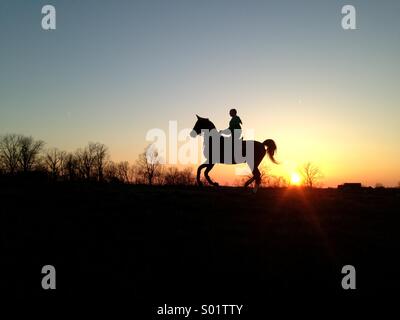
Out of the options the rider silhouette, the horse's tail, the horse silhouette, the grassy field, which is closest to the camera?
the grassy field

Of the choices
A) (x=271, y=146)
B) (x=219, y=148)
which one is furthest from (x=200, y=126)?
(x=271, y=146)

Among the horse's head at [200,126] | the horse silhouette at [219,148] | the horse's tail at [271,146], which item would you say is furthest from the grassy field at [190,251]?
the horse's tail at [271,146]

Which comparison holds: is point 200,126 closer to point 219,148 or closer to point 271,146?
point 219,148

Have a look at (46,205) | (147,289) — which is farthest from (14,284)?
(46,205)

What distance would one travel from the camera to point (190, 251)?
8453 millimetres

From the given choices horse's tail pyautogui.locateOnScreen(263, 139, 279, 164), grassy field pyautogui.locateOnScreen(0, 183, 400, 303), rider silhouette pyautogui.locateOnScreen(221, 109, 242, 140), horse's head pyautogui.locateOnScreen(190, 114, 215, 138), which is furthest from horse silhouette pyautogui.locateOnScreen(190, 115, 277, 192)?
grassy field pyautogui.locateOnScreen(0, 183, 400, 303)

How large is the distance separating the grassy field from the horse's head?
24.4ft

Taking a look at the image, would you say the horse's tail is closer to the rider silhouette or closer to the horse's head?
the rider silhouette

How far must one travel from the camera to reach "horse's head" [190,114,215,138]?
67.1ft

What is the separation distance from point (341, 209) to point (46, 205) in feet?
38.4

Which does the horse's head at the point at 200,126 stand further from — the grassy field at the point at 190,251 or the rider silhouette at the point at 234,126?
the grassy field at the point at 190,251

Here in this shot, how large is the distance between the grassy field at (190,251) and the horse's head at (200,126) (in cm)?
744

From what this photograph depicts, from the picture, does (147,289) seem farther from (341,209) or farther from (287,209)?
(341,209)

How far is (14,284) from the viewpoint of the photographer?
6.71 meters
